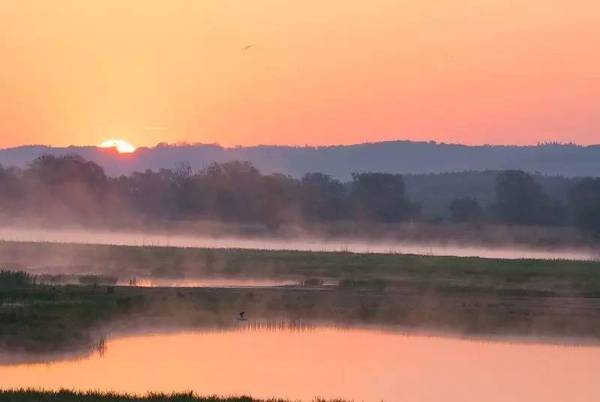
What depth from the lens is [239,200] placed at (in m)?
127

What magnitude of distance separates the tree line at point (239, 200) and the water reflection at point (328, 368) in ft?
283

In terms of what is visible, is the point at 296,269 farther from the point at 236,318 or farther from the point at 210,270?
the point at 236,318

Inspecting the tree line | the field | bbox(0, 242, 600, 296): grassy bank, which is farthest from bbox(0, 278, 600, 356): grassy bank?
the tree line

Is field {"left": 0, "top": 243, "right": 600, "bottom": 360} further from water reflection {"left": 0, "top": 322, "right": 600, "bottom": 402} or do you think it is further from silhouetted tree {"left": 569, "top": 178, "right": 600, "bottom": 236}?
silhouetted tree {"left": 569, "top": 178, "right": 600, "bottom": 236}

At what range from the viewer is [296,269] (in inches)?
2420

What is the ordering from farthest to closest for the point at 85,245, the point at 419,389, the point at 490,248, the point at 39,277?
the point at 490,248, the point at 85,245, the point at 39,277, the point at 419,389

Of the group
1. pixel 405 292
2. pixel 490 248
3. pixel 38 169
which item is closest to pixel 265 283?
pixel 405 292

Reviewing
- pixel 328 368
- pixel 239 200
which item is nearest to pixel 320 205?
pixel 239 200

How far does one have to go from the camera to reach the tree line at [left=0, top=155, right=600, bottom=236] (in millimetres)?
124438

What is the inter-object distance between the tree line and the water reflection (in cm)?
8634

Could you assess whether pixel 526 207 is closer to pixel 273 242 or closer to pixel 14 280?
pixel 273 242

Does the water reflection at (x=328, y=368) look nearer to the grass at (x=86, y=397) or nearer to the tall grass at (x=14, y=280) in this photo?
the grass at (x=86, y=397)

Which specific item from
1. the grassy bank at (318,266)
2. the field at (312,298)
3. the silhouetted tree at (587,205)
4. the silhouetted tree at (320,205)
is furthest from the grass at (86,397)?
the silhouetted tree at (320,205)

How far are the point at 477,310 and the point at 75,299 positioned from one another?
14262mm
